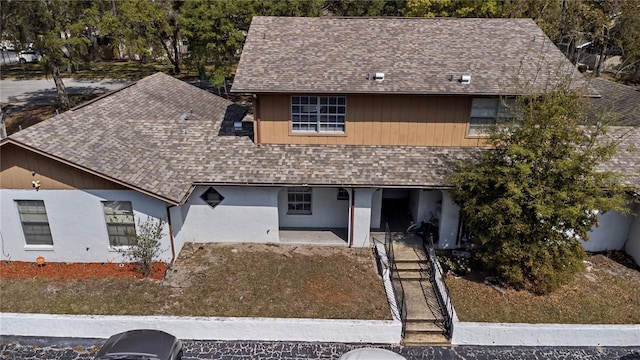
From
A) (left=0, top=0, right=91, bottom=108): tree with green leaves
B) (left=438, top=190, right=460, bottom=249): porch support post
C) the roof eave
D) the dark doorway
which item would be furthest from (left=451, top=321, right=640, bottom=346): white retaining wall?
(left=0, top=0, right=91, bottom=108): tree with green leaves

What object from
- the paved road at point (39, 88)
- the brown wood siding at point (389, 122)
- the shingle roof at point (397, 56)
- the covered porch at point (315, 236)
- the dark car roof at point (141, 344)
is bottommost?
the covered porch at point (315, 236)

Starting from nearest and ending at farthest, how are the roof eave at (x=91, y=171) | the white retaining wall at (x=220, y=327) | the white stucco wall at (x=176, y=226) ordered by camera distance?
the white retaining wall at (x=220, y=327)
the roof eave at (x=91, y=171)
the white stucco wall at (x=176, y=226)

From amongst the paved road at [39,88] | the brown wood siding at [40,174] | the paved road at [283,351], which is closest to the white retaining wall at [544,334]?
the paved road at [283,351]

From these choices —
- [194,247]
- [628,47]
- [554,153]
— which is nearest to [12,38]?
[194,247]

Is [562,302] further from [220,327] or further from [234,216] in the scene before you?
[234,216]

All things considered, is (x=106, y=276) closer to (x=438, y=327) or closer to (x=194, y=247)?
(x=194, y=247)

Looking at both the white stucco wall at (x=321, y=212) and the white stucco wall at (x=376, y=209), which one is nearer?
the white stucco wall at (x=376, y=209)

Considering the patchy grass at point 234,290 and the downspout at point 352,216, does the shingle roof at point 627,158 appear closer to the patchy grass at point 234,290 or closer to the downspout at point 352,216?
the downspout at point 352,216
